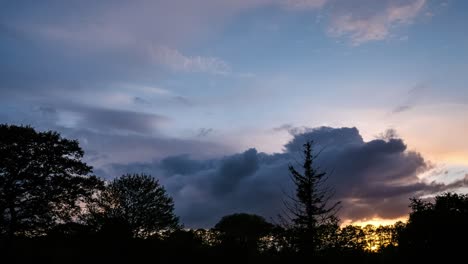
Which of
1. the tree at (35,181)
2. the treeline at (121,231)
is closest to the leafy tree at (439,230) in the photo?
the treeline at (121,231)

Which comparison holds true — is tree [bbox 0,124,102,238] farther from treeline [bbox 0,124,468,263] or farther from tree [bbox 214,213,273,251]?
tree [bbox 214,213,273,251]

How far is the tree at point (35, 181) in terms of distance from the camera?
3888cm

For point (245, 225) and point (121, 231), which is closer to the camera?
point (121, 231)

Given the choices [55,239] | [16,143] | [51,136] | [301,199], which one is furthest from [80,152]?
[301,199]

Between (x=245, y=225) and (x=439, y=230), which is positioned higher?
(x=245, y=225)

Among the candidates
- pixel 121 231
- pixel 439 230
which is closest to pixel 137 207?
pixel 121 231

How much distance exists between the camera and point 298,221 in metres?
33.6

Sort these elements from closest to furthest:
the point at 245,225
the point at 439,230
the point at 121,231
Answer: the point at 439,230, the point at 121,231, the point at 245,225

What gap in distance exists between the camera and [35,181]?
131 feet

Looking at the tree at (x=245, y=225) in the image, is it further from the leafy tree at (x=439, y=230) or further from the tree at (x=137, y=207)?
the leafy tree at (x=439, y=230)

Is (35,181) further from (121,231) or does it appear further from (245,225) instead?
(245,225)

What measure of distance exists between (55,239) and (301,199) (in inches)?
1009

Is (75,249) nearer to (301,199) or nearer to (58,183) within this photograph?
(58,183)

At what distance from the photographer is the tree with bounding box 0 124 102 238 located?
38.9 metres
